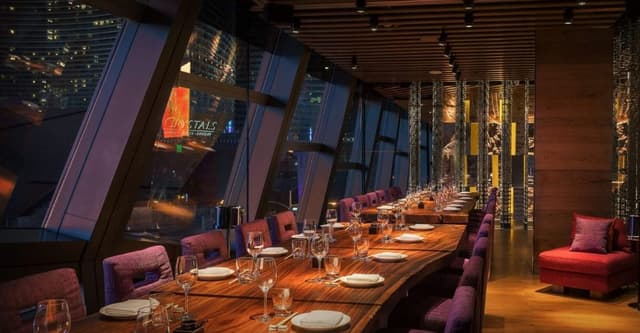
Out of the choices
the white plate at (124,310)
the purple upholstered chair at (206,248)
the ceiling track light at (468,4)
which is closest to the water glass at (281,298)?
the white plate at (124,310)

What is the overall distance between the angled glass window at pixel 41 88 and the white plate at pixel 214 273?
1830mm

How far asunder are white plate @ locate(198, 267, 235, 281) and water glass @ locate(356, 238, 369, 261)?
2.71 ft

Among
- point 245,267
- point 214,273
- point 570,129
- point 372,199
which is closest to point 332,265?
point 245,267

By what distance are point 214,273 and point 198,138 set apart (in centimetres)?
339

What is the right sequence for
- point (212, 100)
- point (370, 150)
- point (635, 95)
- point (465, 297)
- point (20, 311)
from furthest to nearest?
point (370, 150)
point (635, 95)
point (212, 100)
point (20, 311)
point (465, 297)

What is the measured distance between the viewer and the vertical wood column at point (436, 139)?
44.4ft

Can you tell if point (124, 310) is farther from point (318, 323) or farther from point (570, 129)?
point (570, 129)

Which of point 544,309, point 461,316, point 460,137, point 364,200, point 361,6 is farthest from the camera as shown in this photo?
point 460,137

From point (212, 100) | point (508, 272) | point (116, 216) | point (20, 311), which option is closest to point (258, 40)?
point (212, 100)

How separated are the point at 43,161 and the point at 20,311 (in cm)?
242

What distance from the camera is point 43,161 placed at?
462 cm

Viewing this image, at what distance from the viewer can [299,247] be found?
12.3ft

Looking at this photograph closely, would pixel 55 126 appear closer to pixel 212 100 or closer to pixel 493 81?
pixel 212 100

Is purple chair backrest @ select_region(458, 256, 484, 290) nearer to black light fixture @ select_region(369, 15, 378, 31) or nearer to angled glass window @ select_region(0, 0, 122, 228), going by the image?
angled glass window @ select_region(0, 0, 122, 228)
